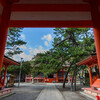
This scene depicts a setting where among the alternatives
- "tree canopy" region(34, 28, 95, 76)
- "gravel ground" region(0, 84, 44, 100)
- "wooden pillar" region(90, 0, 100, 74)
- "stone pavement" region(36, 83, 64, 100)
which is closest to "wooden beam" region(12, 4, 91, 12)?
"wooden pillar" region(90, 0, 100, 74)

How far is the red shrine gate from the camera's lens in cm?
150

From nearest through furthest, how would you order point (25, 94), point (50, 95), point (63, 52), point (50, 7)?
point (50, 7) → point (50, 95) → point (25, 94) → point (63, 52)

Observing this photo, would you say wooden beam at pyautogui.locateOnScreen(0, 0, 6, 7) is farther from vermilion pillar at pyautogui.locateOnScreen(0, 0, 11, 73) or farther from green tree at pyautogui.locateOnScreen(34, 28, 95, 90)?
green tree at pyautogui.locateOnScreen(34, 28, 95, 90)

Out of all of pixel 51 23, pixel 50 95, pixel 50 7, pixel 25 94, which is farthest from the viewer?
pixel 25 94

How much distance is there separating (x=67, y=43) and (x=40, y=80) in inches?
623

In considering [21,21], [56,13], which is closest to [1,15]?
[21,21]

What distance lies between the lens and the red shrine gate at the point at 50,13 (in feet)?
4.92

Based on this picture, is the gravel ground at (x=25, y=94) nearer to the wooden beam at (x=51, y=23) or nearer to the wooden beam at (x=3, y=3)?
the wooden beam at (x=51, y=23)

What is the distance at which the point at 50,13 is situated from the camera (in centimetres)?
175

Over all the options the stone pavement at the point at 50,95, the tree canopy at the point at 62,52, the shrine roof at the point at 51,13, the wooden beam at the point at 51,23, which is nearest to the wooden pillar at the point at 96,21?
the shrine roof at the point at 51,13

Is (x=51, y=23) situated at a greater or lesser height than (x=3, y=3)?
lesser

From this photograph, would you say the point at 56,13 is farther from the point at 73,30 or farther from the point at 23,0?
the point at 73,30

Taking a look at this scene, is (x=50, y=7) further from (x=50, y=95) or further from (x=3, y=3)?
(x=50, y=95)

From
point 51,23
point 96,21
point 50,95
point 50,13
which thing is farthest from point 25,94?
point 96,21
